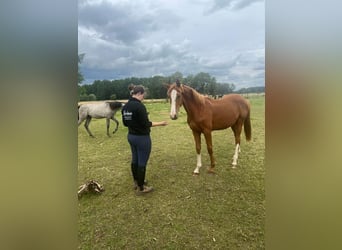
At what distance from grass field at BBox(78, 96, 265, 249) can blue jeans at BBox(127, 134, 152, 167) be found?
29 millimetres

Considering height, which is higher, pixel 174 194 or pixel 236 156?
pixel 236 156

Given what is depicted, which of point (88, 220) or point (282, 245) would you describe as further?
point (88, 220)

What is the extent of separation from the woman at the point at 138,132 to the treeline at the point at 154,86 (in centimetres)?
4

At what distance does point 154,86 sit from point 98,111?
0.32m

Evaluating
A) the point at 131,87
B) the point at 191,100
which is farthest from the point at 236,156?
the point at 131,87

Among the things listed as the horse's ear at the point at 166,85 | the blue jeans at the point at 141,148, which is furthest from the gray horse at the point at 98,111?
the horse's ear at the point at 166,85

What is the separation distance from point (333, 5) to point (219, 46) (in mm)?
470

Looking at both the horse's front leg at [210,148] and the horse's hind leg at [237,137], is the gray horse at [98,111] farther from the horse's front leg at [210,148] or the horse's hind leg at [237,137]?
the horse's hind leg at [237,137]

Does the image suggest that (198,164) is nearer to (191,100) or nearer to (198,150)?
(198,150)

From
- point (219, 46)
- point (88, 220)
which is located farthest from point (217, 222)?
point (219, 46)

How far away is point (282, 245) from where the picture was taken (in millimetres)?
1109

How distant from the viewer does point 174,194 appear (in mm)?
1293

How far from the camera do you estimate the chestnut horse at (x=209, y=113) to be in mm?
1261

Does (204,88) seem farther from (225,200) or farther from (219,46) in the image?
(225,200)
